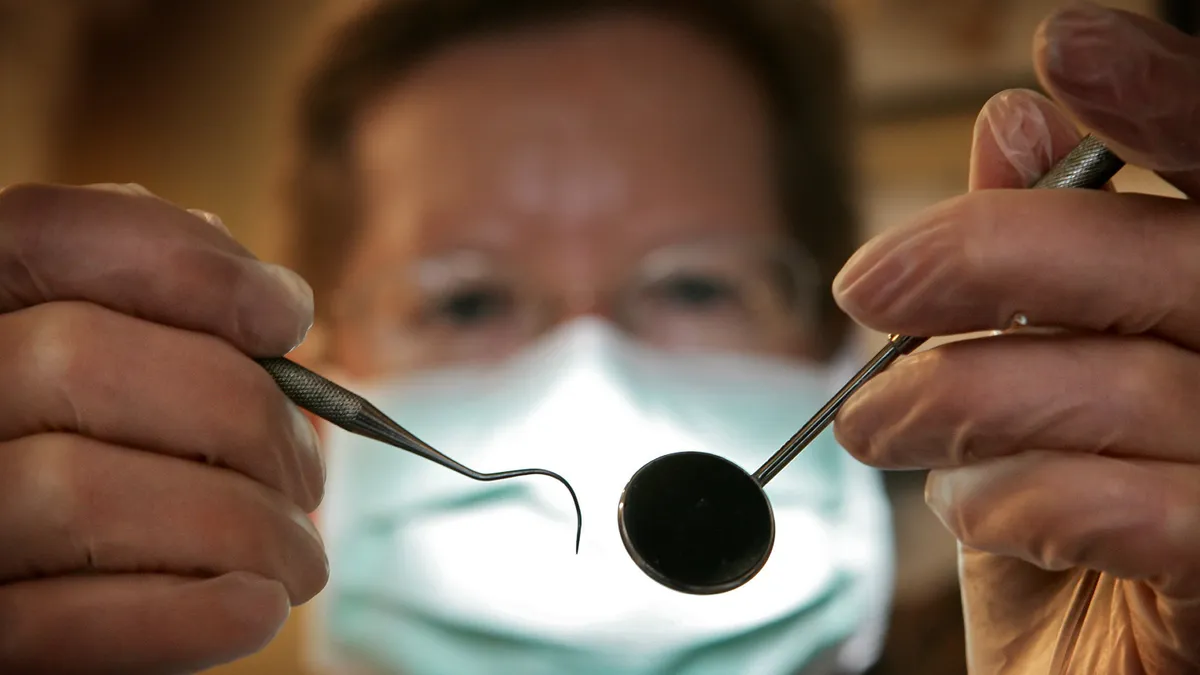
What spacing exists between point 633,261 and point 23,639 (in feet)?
2.97

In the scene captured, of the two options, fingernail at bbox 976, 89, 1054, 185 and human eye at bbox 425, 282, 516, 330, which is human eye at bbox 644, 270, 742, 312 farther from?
fingernail at bbox 976, 89, 1054, 185

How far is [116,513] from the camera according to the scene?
509mm

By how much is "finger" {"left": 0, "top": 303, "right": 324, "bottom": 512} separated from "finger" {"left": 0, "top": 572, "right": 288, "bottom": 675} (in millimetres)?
87

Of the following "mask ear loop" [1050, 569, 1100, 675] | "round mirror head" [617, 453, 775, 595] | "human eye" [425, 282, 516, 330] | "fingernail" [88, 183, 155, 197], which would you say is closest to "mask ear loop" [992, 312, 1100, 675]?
"mask ear loop" [1050, 569, 1100, 675]

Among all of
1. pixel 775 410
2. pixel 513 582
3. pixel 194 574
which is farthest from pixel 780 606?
pixel 194 574

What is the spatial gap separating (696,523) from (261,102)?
1.48 metres

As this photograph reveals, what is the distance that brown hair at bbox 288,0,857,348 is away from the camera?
1.33m

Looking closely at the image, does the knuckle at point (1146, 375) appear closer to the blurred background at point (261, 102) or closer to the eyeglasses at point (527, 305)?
the eyeglasses at point (527, 305)

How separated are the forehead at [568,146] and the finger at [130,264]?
68cm

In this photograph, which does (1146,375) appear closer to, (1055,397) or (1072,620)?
(1055,397)

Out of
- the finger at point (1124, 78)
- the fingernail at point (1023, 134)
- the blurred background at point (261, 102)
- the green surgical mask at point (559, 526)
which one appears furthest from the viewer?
the blurred background at point (261, 102)

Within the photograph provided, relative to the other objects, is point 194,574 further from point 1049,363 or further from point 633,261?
point 633,261

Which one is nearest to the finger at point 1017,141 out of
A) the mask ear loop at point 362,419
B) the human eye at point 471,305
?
the mask ear loop at point 362,419

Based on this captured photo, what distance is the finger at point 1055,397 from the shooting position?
1.68ft
